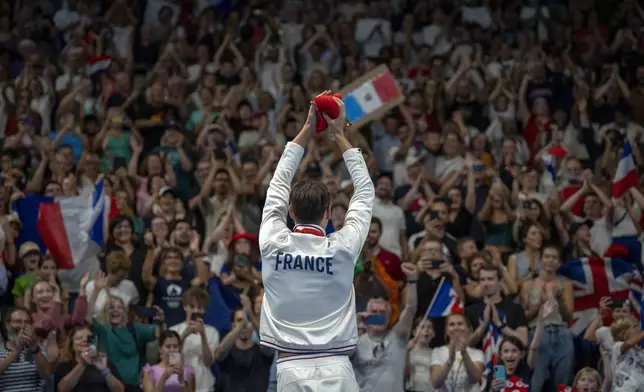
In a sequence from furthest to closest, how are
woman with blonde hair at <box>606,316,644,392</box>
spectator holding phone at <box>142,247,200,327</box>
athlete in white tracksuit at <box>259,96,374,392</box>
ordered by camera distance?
spectator holding phone at <box>142,247,200,327</box> → woman with blonde hair at <box>606,316,644,392</box> → athlete in white tracksuit at <box>259,96,374,392</box>

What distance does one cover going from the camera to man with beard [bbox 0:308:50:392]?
11219 mm

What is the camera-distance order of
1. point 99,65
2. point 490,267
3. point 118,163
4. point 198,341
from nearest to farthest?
point 198,341 → point 490,267 → point 118,163 → point 99,65

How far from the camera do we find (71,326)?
12195mm

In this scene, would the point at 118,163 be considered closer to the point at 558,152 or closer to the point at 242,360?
the point at 242,360

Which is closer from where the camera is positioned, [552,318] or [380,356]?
[380,356]

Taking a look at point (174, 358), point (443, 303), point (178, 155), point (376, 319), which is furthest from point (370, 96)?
point (178, 155)

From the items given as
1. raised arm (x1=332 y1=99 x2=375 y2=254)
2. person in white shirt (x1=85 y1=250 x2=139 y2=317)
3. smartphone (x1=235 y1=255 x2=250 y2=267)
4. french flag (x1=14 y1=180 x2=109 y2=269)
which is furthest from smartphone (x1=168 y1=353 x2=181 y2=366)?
raised arm (x1=332 y1=99 x2=375 y2=254)

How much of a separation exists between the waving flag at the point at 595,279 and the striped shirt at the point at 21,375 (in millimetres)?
5003

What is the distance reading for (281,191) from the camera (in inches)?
297

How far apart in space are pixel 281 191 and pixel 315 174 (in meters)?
8.08

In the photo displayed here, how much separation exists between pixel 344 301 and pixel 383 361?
4068 millimetres

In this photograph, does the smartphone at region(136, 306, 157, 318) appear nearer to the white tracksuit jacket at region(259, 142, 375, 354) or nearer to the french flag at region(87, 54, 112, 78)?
the white tracksuit jacket at region(259, 142, 375, 354)

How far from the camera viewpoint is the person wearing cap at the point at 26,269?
12812 millimetres

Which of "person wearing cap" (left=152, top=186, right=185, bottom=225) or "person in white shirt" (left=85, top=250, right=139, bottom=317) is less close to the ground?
"person wearing cap" (left=152, top=186, right=185, bottom=225)
